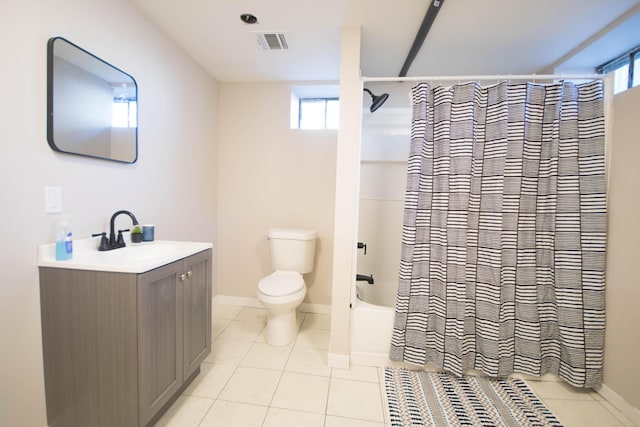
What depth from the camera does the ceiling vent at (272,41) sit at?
175 cm

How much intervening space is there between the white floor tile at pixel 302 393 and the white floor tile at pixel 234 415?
103 millimetres

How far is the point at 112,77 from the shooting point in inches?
54.6

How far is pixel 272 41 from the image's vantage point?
1.82m

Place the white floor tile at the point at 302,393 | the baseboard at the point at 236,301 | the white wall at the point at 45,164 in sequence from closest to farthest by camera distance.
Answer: the white wall at the point at 45,164
the white floor tile at the point at 302,393
the baseboard at the point at 236,301

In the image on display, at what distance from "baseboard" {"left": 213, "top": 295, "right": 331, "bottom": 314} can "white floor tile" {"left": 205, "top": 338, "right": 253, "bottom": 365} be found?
0.62 m

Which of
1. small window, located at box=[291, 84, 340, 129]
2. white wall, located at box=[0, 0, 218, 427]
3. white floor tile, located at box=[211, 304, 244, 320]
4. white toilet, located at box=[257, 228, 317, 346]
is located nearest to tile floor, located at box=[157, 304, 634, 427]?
white toilet, located at box=[257, 228, 317, 346]

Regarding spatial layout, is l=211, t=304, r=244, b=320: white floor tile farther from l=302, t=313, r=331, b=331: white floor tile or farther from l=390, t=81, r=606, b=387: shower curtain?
l=390, t=81, r=606, b=387: shower curtain

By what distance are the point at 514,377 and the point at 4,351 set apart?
270 cm

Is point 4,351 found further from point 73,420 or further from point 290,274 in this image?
point 290,274

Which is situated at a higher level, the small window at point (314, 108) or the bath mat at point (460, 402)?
the small window at point (314, 108)

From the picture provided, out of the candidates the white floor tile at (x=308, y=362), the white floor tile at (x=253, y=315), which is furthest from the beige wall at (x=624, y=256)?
the white floor tile at (x=253, y=315)

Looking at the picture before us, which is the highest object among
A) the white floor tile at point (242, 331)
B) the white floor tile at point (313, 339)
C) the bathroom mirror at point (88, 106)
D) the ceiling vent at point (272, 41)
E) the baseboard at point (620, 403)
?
the ceiling vent at point (272, 41)

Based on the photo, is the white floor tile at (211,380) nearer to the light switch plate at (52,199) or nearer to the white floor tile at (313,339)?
the white floor tile at (313,339)

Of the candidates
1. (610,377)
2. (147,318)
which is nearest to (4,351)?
(147,318)
